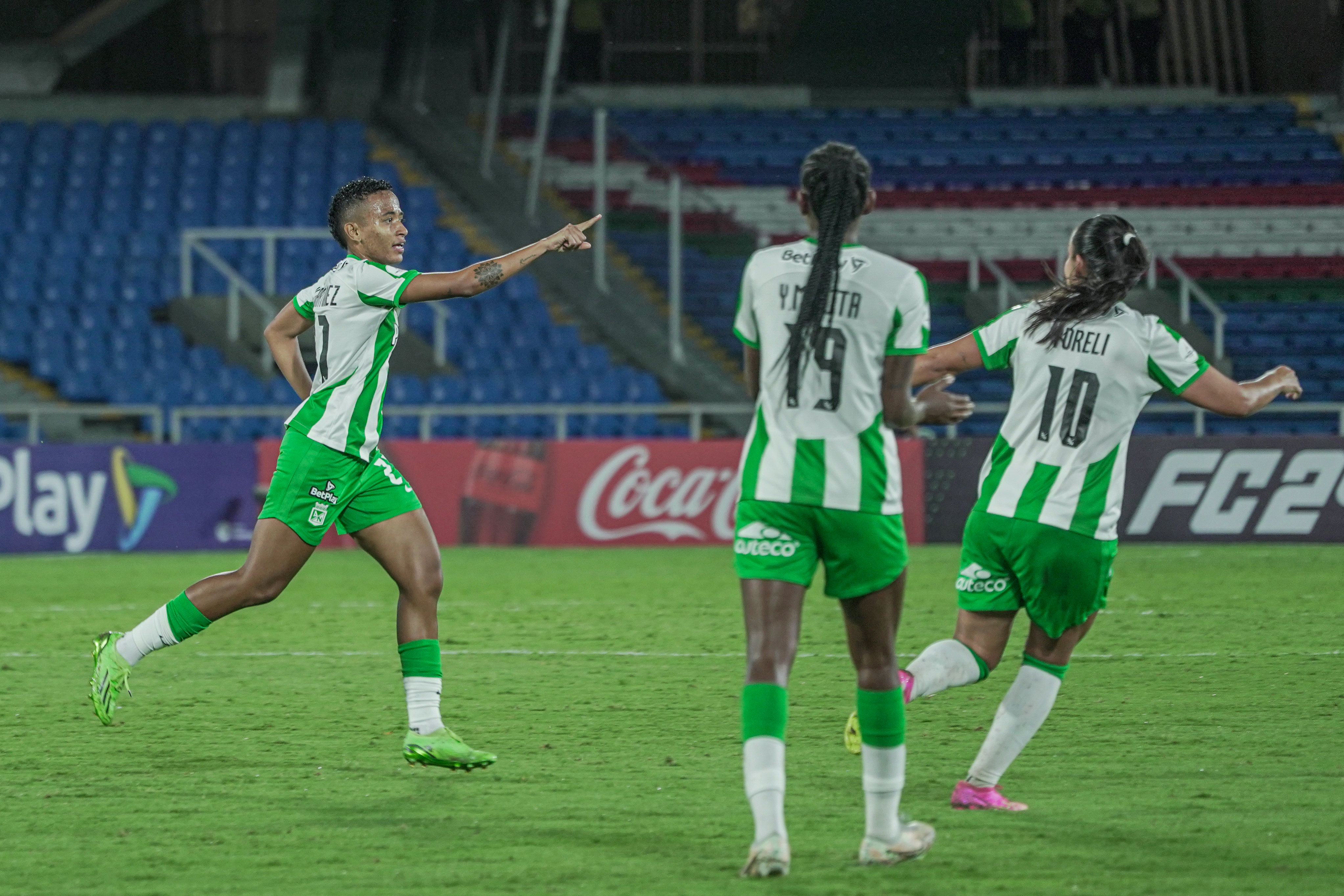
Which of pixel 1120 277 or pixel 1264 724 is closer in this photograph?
pixel 1120 277

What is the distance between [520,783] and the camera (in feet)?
20.2

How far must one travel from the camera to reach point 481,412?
59.1 feet

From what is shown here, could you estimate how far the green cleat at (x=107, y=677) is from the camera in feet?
22.2

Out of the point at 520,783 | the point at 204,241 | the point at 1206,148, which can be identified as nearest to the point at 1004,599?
the point at 520,783

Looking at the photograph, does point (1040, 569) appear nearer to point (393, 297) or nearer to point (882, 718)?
A: point (882, 718)

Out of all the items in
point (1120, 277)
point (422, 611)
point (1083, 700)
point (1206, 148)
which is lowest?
point (1083, 700)

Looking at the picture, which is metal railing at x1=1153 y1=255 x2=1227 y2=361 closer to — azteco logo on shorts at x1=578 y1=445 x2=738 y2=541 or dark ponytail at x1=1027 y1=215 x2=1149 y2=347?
azteco logo on shorts at x1=578 y1=445 x2=738 y2=541

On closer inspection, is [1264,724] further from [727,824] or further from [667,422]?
[667,422]

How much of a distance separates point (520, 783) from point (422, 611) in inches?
31.5

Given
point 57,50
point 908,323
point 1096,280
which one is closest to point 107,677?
point 908,323

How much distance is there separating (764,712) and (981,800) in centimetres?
129

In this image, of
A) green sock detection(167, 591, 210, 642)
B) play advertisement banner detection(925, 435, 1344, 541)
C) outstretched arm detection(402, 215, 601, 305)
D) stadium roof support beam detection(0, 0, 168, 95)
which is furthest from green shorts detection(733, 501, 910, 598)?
stadium roof support beam detection(0, 0, 168, 95)

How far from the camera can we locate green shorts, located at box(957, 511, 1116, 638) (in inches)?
215

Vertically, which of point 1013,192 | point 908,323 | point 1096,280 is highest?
point 1013,192
